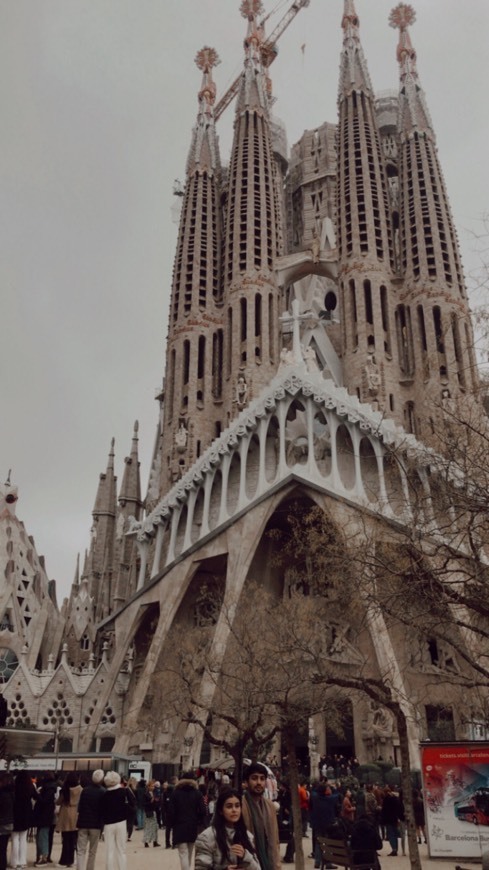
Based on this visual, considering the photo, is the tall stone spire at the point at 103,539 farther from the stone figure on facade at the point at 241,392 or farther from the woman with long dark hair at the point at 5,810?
the woman with long dark hair at the point at 5,810

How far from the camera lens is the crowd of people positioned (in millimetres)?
4066

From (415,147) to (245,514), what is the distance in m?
23.3

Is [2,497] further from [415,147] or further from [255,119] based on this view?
[415,147]

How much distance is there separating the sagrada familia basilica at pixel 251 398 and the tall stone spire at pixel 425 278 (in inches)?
4.2

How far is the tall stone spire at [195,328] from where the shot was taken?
38031mm

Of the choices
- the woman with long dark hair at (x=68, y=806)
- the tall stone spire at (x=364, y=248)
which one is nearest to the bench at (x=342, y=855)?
the woman with long dark hair at (x=68, y=806)

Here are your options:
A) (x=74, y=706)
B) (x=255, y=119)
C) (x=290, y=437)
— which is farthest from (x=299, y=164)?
(x=74, y=706)

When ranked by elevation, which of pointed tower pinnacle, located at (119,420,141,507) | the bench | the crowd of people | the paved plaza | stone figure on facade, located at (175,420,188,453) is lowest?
the paved plaza

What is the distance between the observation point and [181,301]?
136ft

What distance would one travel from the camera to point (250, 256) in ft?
134

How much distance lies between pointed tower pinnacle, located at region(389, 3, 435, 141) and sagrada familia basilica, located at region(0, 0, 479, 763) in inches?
5.1

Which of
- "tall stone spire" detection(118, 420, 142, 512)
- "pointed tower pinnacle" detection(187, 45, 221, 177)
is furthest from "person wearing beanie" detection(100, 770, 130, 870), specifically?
"pointed tower pinnacle" detection(187, 45, 221, 177)

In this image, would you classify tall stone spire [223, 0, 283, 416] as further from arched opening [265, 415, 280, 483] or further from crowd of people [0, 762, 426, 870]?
crowd of people [0, 762, 426, 870]

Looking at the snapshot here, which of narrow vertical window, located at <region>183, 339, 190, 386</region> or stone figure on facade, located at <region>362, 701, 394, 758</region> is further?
narrow vertical window, located at <region>183, 339, 190, 386</region>
